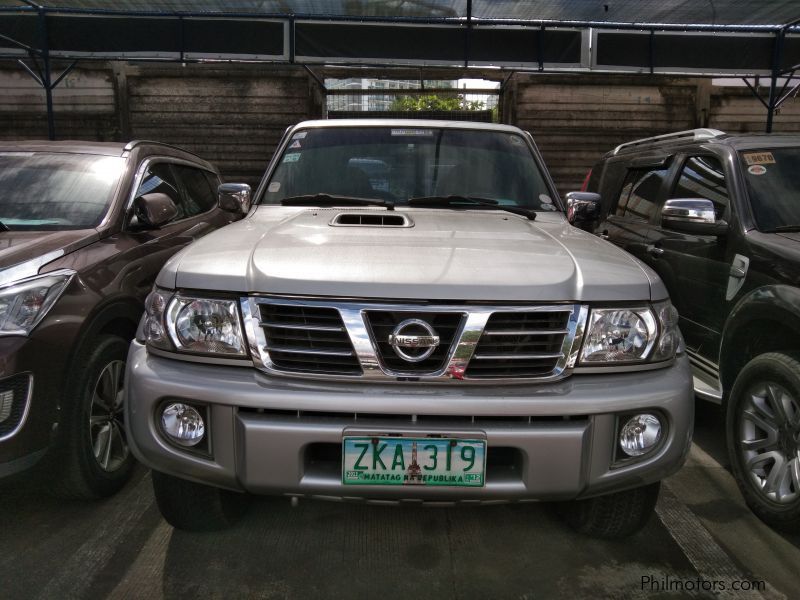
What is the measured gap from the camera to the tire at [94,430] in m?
2.67

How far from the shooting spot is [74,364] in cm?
267

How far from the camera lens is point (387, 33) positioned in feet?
29.7

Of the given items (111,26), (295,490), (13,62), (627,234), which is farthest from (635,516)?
(13,62)

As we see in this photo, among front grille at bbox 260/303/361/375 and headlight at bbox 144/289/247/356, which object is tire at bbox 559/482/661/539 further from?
headlight at bbox 144/289/247/356

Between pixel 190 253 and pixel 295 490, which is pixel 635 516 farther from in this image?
pixel 190 253

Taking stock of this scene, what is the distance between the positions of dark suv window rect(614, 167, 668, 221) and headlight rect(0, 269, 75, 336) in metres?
3.80

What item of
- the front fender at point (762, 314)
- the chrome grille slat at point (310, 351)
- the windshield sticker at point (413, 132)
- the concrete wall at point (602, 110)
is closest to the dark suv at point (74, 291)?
the windshield sticker at point (413, 132)

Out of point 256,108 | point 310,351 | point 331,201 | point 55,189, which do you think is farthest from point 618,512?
point 256,108

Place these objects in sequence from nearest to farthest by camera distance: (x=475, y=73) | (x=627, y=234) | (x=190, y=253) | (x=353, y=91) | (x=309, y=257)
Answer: (x=309, y=257)
(x=190, y=253)
(x=627, y=234)
(x=475, y=73)
(x=353, y=91)

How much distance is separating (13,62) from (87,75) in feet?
4.62

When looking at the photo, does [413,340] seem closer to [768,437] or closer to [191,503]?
[191,503]

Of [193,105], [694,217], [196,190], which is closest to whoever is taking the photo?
[694,217]

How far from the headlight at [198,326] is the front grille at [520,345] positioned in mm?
820

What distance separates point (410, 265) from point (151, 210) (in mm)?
1960
